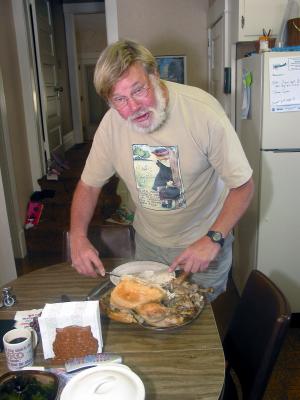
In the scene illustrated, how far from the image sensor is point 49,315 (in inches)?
37.7

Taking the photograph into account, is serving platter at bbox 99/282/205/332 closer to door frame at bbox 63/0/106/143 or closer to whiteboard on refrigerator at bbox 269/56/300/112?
whiteboard on refrigerator at bbox 269/56/300/112

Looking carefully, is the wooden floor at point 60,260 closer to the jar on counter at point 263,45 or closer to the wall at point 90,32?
the jar on counter at point 263,45

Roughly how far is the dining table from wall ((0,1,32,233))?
96.7 inches

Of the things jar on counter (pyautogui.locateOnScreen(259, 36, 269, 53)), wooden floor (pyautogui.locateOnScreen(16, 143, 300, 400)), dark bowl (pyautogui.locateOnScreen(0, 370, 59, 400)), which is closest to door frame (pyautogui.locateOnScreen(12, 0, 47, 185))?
wooden floor (pyautogui.locateOnScreen(16, 143, 300, 400))

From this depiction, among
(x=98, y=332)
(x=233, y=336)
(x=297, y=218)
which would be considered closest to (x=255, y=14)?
(x=297, y=218)

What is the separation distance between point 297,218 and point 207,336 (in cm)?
143

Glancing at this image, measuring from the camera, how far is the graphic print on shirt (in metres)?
1.40

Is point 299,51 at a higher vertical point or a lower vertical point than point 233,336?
higher

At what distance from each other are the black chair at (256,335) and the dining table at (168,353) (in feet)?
0.37

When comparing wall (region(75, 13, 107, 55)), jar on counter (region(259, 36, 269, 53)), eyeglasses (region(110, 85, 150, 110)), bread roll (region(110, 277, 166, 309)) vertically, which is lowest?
bread roll (region(110, 277, 166, 309))

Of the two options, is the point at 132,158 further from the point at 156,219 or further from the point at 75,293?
the point at 75,293

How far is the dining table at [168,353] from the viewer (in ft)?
2.89

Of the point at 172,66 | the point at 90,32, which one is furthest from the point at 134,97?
the point at 90,32

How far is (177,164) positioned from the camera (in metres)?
1.39
